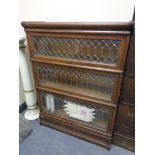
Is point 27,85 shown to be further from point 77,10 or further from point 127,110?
point 127,110

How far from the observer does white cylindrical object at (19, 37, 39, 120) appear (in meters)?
1.48

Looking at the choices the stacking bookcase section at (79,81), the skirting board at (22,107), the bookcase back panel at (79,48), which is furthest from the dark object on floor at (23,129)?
the bookcase back panel at (79,48)

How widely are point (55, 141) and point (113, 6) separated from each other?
132cm

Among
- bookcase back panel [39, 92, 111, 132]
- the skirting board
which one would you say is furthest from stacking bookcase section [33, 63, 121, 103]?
the skirting board

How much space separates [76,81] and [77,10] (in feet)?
2.05

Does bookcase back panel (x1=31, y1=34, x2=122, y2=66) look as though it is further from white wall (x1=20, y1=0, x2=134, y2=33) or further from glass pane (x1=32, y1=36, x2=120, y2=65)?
white wall (x1=20, y1=0, x2=134, y2=33)

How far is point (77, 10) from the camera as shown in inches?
51.0

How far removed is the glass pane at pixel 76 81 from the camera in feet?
3.87

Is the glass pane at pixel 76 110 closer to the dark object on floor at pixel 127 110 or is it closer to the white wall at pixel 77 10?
the dark object on floor at pixel 127 110

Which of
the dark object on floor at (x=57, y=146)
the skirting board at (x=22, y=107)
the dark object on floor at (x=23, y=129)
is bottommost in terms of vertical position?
the dark object on floor at (x=57, y=146)

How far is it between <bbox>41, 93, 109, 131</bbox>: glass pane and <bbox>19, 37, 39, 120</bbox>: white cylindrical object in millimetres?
235
